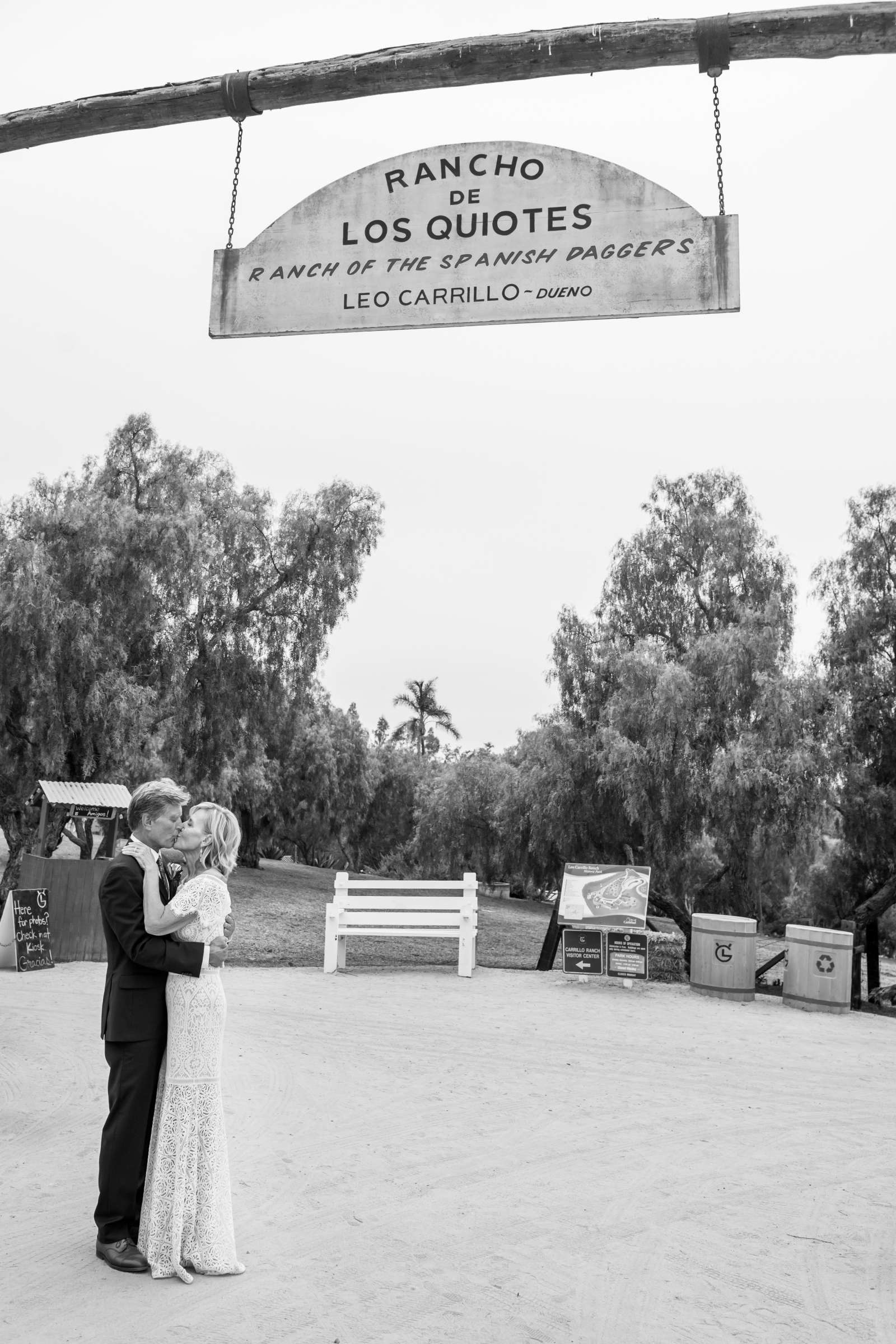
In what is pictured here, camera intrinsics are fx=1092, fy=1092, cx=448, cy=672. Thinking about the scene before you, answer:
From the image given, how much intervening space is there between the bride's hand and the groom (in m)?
0.02

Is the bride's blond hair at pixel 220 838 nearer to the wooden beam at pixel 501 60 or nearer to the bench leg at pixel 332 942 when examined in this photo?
the wooden beam at pixel 501 60

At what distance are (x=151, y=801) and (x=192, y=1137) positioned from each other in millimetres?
1235

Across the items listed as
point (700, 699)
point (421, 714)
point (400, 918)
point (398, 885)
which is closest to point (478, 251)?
point (398, 885)

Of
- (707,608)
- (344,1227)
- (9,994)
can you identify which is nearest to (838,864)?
(707,608)

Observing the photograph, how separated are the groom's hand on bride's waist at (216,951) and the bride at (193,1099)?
6cm

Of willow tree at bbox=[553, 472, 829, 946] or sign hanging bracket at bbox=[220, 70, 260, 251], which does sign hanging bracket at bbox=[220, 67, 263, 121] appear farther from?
willow tree at bbox=[553, 472, 829, 946]

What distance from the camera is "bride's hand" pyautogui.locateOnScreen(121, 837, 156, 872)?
4137 mm

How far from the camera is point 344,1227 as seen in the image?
182 inches

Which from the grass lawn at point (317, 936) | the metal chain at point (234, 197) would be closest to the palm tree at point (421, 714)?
the grass lawn at point (317, 936)

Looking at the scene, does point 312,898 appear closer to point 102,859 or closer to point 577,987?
point 102,859

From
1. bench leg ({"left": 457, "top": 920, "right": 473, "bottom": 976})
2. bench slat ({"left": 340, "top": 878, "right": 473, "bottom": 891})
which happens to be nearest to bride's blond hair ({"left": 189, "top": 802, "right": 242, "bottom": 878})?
bench slat ({"left": 340, "top": 878, "right": 473, "bottom": 891})

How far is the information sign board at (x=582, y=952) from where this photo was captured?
42.6 feet

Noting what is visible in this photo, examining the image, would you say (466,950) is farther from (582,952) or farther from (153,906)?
(153,906)

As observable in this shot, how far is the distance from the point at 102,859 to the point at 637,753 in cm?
797
